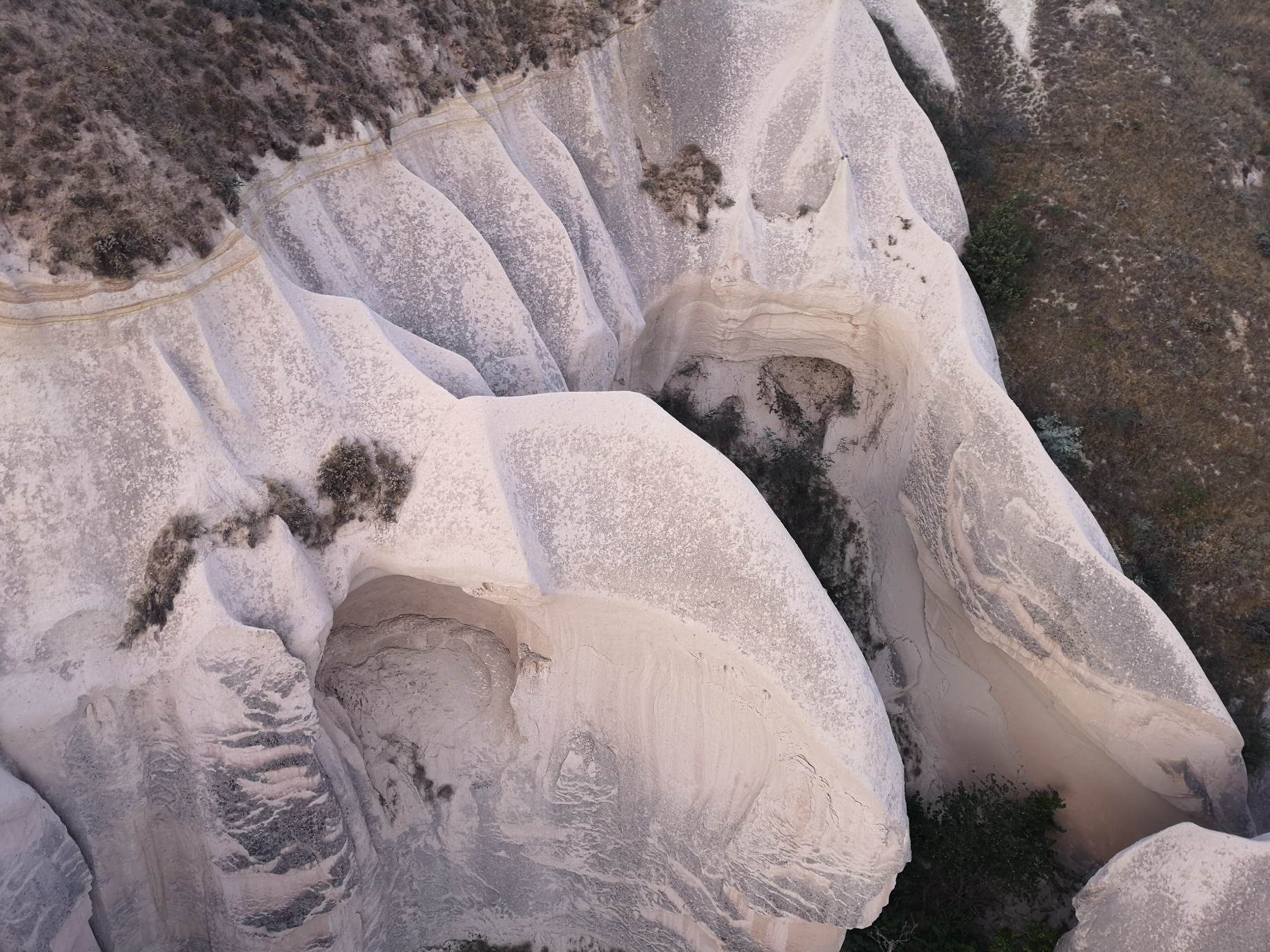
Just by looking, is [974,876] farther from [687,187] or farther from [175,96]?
[175,96]

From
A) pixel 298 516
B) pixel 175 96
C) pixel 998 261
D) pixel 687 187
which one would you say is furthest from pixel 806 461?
pixel 175 96

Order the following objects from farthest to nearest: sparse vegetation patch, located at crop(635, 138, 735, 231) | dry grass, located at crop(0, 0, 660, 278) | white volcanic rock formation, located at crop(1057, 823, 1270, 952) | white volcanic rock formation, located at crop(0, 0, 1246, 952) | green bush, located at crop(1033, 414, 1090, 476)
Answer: sparse vegetation patch, located at crop(635, 138, 735, 231), green bush, located at crop(1033, 414, 1090, 476), white volcanic rock formation, located at crop(1057, 823, 1270, 952), white volcanic rock formation, located at crop(0, 0, 1246, 952), dry grass, located at crop(0, 0, 660, 278)

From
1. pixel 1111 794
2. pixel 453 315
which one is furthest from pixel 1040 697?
pixel 453 315

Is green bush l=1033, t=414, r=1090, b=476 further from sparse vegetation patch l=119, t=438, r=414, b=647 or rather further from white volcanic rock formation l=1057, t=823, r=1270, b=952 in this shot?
sparse vegetation patch l=119, t=438, r=414, b=647

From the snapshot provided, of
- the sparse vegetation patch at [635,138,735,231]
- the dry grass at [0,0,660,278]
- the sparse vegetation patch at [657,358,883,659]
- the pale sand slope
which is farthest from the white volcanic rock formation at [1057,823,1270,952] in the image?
the dry grass at [0,0,660,278]

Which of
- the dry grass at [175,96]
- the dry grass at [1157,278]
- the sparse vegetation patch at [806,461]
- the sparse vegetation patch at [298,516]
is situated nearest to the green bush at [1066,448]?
the dry grass at [1157,278]

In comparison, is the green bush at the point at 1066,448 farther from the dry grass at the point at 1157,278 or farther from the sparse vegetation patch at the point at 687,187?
the sparse vegetation patch at the point at 687,187
